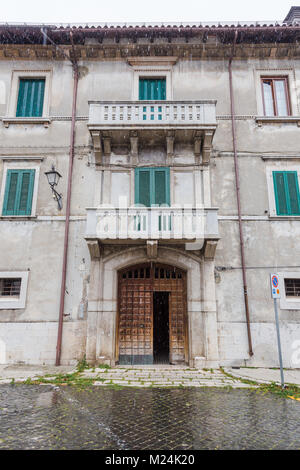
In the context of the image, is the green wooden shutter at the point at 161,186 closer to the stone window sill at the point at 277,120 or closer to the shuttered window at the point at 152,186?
the shuttered window at the point at 152,186

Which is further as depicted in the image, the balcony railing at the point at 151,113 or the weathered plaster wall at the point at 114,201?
the balcony railing at the point at 151,113

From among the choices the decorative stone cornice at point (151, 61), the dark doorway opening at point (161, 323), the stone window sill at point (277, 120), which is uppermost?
the decorative stone cornice at point (151, 61)

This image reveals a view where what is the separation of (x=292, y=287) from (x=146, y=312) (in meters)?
5.15

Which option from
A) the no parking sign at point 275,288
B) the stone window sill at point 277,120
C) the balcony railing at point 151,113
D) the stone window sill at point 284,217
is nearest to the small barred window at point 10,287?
the balcony railing at point 151,113

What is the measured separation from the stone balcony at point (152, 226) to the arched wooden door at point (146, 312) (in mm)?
1528

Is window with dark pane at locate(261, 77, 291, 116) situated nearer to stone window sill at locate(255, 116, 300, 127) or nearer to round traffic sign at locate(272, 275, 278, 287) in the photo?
stone window sill at locate(255, 116, 300, 127)

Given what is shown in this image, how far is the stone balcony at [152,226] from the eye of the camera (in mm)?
9906

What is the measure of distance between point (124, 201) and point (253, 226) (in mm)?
4746

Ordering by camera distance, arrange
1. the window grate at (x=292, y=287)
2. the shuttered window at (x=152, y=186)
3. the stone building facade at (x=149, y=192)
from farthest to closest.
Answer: the shuttered window at (x=152, y=186), the window grate at (x=292, y=287), the stone building facade at (x=149, y=192)

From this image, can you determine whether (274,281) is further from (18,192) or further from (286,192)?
(18,192)

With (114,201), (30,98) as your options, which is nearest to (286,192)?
(114,201)

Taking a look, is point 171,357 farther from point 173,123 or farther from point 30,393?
point 173,123

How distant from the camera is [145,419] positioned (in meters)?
5.27

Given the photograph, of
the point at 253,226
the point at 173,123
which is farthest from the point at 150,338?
the point at 173,123
